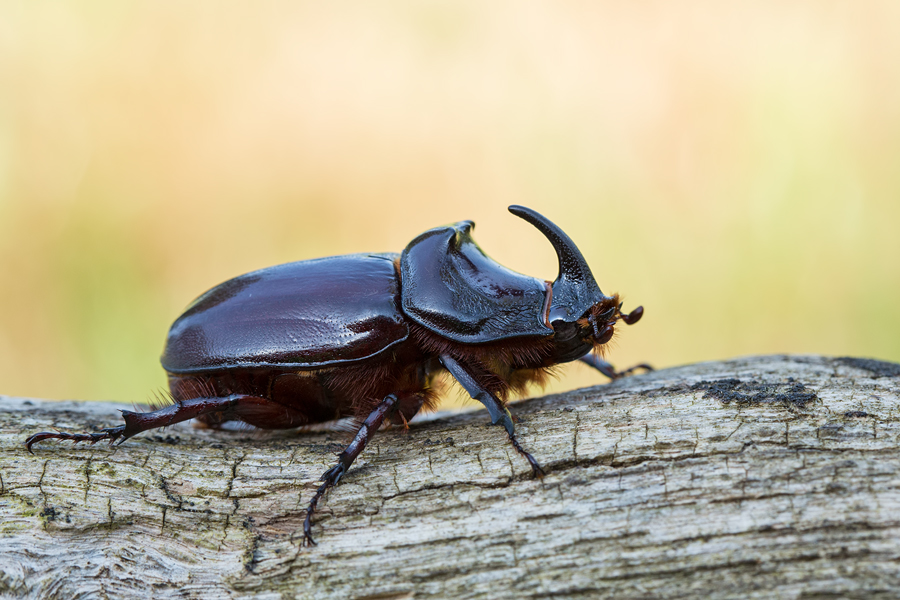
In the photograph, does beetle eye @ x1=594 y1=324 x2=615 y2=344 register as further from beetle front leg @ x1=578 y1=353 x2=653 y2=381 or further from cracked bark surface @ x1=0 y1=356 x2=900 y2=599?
beetle front leg @ x1=578 y1=353 x2=653 y2=381

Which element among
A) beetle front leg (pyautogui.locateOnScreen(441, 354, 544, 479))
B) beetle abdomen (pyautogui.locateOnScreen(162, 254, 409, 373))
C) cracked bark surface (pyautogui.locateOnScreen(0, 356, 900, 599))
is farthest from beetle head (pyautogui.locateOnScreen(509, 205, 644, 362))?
beetle abdomen (pyautogui.locateOnScreen(162, 254, 409, 373))

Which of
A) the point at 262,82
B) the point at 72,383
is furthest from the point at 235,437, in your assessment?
the point at 262,82

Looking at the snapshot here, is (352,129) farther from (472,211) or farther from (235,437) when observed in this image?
(235,437)

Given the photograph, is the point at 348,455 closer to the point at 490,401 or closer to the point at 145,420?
the point at 490,401

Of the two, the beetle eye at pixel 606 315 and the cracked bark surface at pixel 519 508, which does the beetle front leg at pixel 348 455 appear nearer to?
the cracked bark surface at pixel 519 508

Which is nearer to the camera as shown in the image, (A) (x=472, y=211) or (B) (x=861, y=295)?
(B) (x=861, y=295)

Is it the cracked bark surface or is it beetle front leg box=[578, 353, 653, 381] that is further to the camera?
beetle front leg box=[578, 353, 653, 381]
